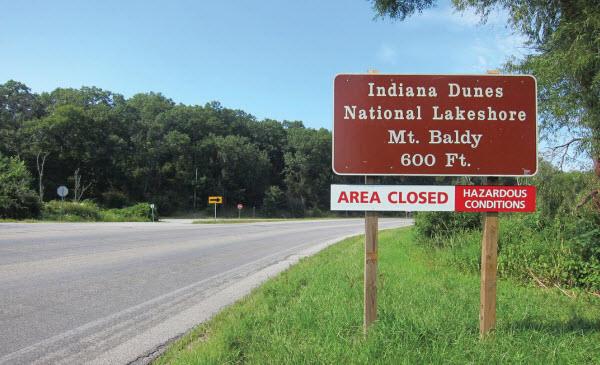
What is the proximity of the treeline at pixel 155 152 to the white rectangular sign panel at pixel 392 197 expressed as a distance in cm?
4666

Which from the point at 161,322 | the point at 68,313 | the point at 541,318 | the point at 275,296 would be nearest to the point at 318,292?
the point at 275,296

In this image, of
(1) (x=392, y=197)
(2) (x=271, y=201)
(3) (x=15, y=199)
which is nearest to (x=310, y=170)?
(2) (x=271, y=201)

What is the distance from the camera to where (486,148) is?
411cm

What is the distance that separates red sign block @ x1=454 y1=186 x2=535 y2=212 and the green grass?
121 cm

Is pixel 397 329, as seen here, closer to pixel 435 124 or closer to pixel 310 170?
pixel 435 124

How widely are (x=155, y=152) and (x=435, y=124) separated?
208ft

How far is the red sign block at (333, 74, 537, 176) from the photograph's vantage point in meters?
4.11

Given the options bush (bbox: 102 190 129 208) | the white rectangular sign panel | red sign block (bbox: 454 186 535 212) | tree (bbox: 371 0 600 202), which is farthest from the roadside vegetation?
bush (bbox: 102 190 129 208)

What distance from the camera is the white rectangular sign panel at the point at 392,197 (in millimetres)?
4020

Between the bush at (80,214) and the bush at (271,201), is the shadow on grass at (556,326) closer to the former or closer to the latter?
the bush at (80,214)

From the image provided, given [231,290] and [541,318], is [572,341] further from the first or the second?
[231,290]

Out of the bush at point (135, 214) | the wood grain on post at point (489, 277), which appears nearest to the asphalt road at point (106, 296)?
the wood grain on post at point (489, 277)

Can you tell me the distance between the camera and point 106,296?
21.1 ft

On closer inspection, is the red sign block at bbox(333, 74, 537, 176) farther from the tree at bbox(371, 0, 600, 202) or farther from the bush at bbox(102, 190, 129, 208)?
the bush at bbox(102, 190, 129, 208)
